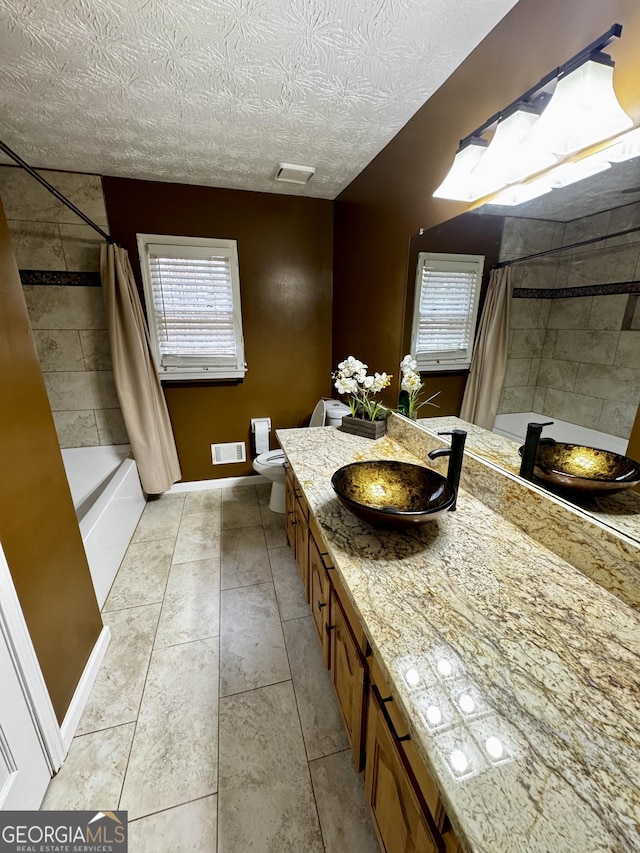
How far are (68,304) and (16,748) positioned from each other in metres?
2.50

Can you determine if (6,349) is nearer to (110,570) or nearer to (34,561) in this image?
(34,561)

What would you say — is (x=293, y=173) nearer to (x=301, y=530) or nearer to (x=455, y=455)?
(x=455, y=455)

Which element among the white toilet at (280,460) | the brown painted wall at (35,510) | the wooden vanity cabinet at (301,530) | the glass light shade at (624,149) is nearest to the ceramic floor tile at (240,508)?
the white toilet at (280,460)

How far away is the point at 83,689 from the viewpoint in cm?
134

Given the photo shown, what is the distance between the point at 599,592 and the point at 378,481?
0.70 m

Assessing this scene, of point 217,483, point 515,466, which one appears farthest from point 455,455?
point 217,483

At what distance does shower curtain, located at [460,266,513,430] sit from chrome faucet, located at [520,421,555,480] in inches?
8.1

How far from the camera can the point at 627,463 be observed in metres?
0.90

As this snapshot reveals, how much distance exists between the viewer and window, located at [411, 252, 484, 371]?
1.37m

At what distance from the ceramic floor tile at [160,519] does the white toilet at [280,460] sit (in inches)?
29.2

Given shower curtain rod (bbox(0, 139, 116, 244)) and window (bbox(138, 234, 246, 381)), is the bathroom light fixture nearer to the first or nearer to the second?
shower curtain rod (bbox(0, 139, 116, 244))

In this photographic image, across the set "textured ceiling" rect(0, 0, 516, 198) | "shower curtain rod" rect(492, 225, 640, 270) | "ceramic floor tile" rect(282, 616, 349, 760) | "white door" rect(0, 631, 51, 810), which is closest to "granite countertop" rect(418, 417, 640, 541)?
"shower curtain rod" rect(492, 225, 640, 270)

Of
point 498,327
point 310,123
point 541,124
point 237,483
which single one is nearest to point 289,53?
point 310,123

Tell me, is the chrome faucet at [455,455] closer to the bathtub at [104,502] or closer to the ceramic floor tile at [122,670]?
the ceramic floor tile at [122,670]
